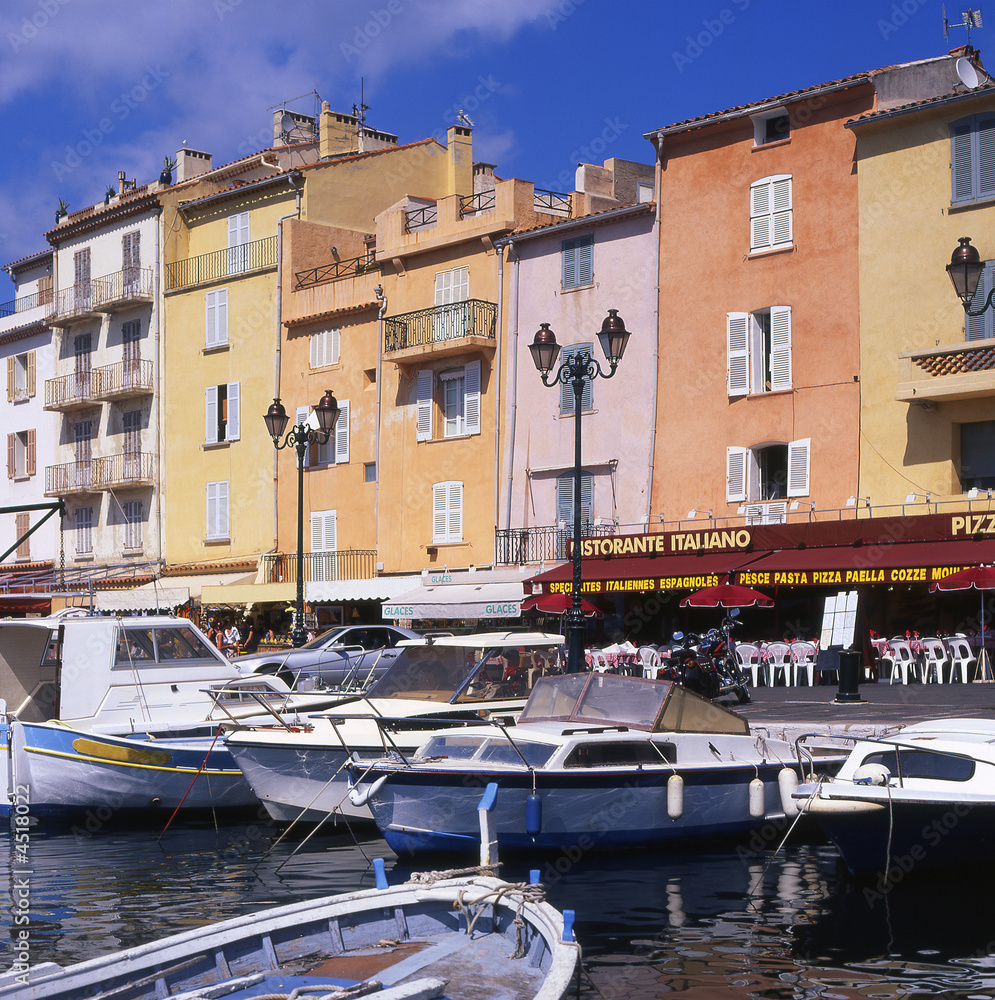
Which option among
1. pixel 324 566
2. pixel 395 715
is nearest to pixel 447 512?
pixel 324 566

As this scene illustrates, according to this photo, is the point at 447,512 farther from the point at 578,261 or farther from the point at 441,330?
the point at 578,261

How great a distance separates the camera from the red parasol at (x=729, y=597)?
89.5 feet

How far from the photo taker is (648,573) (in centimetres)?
3066

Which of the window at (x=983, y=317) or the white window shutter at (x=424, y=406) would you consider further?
the white window shutter at (x=424, y=406)

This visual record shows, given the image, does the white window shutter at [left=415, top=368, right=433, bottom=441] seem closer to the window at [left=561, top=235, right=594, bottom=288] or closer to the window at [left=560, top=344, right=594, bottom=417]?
the window at [left=560, top=344, right=594, bottom=417]

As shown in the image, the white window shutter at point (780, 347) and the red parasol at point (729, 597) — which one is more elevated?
the white window shutter at point (780, 347)

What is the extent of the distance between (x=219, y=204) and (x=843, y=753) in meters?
34.0

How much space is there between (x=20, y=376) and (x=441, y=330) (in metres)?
23.5

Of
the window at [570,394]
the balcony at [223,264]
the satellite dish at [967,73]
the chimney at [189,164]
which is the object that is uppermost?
the chimney at [189,164]

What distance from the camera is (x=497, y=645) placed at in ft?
61.0

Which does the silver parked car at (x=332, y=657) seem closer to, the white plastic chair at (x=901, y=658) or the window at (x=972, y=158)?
the white plastic chair at (x=901, y=658)

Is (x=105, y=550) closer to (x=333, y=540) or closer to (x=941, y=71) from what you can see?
(x=333, y=540)

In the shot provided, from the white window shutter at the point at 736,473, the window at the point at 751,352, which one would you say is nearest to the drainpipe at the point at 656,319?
the window at the point at 751,352

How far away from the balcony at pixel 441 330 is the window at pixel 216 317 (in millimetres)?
7679
